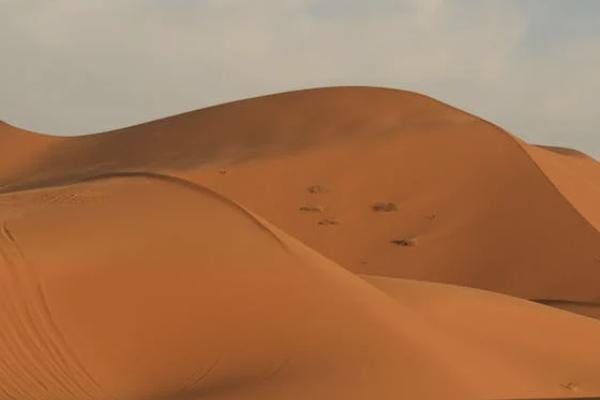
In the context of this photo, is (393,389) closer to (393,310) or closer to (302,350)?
(302,350)

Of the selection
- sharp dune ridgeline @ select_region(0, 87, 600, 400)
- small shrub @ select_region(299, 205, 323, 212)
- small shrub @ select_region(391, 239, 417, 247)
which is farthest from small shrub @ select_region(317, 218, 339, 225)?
sharp dune ridgeline @ select_region(0, 87, 600, 400)

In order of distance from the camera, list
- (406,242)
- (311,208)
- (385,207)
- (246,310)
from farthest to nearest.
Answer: (311,208) < (385,207) < (406,242) < (246,310)

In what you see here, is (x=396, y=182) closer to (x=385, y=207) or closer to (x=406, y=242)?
(x=385, y=207)

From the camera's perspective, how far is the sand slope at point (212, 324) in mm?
9195

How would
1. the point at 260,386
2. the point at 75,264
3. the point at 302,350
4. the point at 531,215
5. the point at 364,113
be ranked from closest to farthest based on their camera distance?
the point at 260,386, the point at 302,350, the point at 75,264, the point at 531,215, the point at 364,113

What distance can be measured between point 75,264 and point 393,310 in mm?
3429

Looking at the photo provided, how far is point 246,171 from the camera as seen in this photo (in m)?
27.5

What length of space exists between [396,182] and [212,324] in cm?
1666

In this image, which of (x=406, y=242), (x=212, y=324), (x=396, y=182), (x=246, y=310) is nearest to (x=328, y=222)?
(x=406, y=242)

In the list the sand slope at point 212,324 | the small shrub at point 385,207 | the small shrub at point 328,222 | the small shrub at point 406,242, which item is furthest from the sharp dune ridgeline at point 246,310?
the small shrub at point 385,207

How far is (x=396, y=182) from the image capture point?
86.3ft

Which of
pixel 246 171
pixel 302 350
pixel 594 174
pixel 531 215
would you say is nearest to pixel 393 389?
pixel 302 350

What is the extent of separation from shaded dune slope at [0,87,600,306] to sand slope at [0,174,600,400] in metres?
9.66

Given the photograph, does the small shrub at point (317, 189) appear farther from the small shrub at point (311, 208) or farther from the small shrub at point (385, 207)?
the small shrub at point (385, 207)
